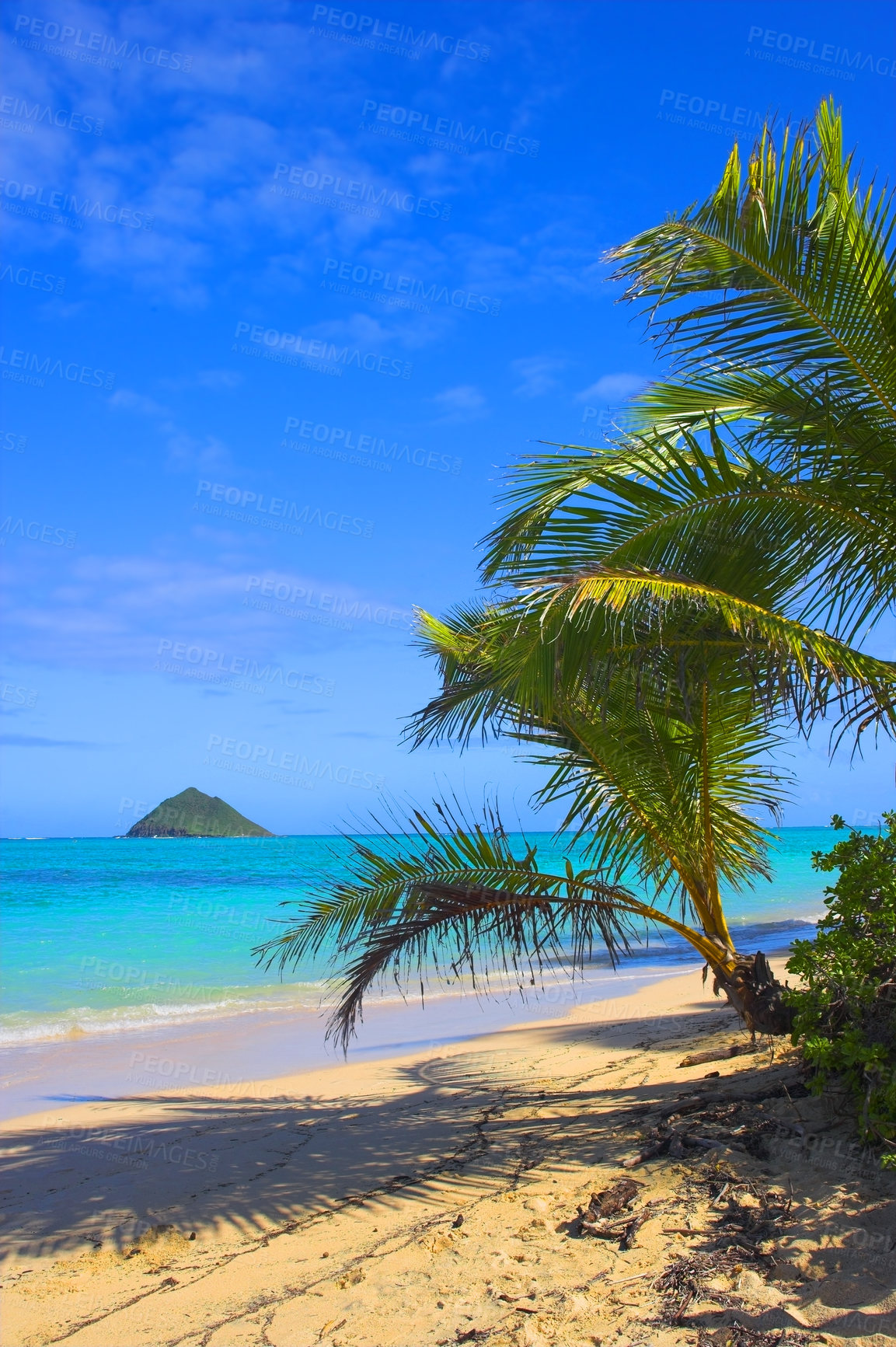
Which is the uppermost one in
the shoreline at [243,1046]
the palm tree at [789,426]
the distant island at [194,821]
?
the distant island at [194,821]

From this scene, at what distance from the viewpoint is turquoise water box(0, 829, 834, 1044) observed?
11633mm

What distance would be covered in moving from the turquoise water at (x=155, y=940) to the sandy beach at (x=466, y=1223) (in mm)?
1553

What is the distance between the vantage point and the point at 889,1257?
324 cm

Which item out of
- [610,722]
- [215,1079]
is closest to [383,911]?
[610,722]

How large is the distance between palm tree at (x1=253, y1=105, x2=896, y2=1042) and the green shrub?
0.76m

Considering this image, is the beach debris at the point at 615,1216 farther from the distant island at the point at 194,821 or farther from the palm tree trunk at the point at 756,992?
the distant island at the point at 194,821

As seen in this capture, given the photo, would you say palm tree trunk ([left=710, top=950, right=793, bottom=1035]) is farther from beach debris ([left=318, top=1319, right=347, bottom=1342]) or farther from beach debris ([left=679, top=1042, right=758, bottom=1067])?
beach debris ([left=318, top=1319, right=347, bottom=1342])

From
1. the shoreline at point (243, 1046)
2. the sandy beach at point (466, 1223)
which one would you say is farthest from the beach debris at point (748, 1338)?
the shoreline at point (243, 1046)

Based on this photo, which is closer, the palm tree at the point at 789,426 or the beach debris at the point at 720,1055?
the palm tree at the point at 789,426

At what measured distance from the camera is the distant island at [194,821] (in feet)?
296

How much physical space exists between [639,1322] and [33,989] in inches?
474

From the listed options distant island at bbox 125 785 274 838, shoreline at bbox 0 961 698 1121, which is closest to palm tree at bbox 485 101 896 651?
shoreline at bbox 0 961 698 1121

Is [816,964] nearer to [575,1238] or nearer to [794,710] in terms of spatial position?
[794,710]

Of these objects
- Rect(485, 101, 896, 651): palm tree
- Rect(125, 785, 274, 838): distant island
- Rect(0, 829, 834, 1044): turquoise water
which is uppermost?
Rect(125, 785, 274, 838): distant island
